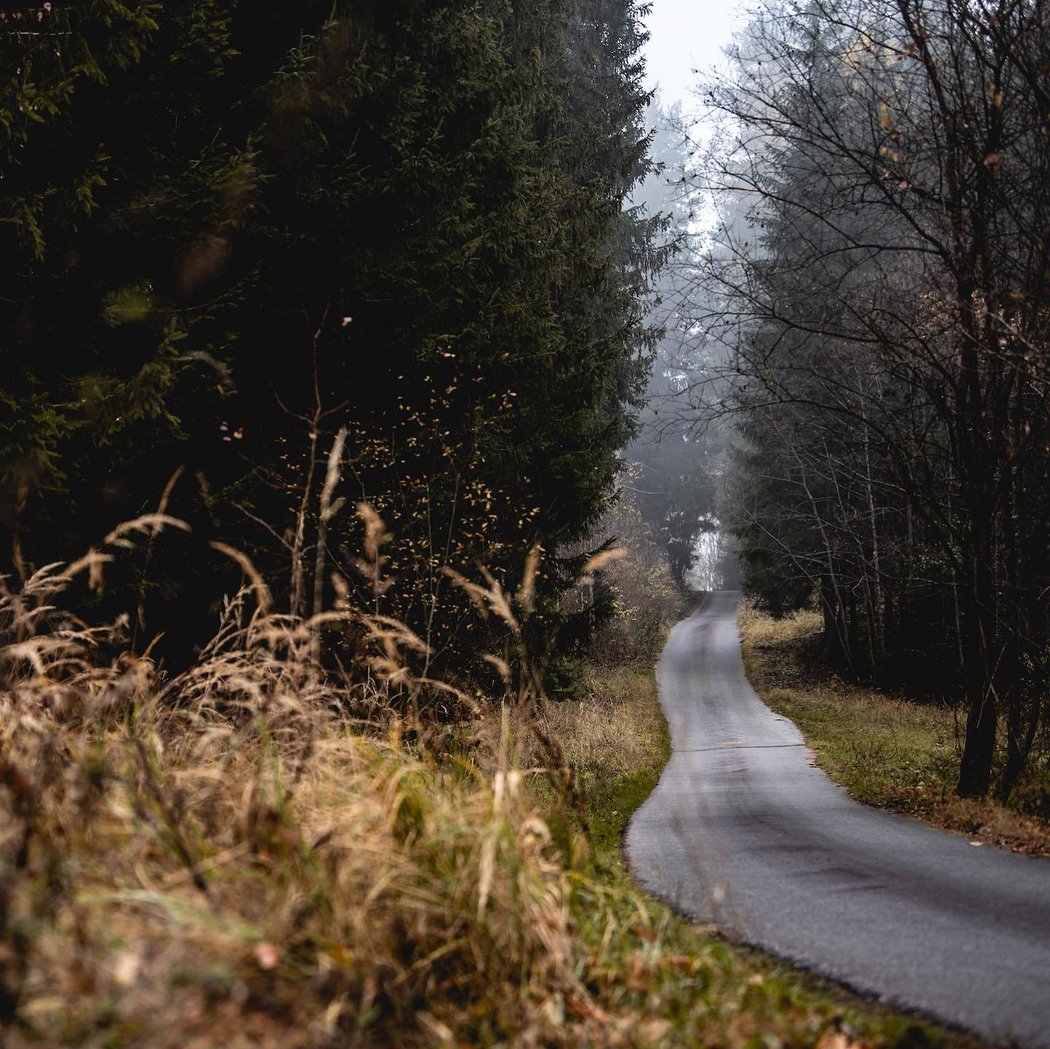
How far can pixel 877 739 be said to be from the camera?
50.7 feet

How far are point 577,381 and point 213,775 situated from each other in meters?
9.44

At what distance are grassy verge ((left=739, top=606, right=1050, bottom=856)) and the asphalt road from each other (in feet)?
1.28

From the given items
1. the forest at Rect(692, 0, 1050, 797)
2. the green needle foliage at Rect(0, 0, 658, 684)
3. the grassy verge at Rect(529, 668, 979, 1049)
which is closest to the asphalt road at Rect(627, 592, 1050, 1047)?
the grassy verge at Rect(529, 668, 979, 1049)

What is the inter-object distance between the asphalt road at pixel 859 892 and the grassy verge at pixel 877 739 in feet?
1.28

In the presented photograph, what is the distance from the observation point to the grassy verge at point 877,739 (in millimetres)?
7848

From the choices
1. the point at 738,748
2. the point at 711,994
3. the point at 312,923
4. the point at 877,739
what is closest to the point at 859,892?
the point at 711,994

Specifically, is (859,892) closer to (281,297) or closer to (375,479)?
(375,479)

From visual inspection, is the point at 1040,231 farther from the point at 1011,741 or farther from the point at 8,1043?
the point at 8,1043

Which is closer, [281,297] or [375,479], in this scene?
[281,297]

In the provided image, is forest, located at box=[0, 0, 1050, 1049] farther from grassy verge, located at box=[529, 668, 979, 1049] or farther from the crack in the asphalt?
the crack in the asphalt

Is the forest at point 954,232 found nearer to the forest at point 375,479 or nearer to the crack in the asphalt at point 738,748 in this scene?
the forest at point 375,479

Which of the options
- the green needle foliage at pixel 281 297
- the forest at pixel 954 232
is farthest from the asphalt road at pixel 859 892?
the green needle foliage at pixel 281 297

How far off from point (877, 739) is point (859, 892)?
36.2 feet

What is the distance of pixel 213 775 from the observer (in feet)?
10.8
